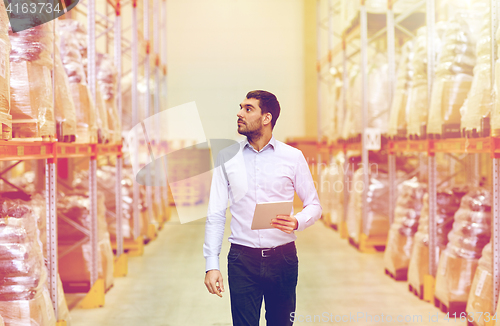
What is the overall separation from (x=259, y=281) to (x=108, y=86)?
453cm

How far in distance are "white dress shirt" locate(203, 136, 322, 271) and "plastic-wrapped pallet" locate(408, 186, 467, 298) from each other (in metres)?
3.07

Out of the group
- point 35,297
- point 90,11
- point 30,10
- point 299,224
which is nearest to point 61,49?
point 90,11

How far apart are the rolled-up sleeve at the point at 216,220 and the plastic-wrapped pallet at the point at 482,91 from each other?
254 cm

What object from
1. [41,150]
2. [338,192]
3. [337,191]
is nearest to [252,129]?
[41,150]

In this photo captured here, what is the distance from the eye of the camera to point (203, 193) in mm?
13422

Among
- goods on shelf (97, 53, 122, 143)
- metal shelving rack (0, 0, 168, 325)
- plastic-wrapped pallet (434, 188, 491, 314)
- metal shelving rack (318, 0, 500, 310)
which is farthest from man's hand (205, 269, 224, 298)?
goods on shelf (97, 53, 122, 143)

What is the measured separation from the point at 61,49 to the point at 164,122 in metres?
8.63

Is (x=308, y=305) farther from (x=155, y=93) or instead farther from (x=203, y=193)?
(x=203, y=193)

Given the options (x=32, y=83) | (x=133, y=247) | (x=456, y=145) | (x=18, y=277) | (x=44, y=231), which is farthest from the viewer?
(x=133, y=247)

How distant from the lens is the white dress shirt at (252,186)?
8.43 ft

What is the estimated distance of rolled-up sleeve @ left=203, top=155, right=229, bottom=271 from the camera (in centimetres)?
247

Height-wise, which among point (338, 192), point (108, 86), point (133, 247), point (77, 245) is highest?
point (108, 86)

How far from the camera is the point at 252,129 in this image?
260cm

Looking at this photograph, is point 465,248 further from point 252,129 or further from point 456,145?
point 252,129
